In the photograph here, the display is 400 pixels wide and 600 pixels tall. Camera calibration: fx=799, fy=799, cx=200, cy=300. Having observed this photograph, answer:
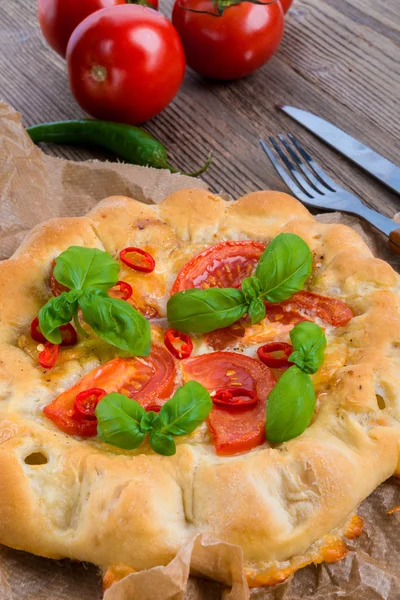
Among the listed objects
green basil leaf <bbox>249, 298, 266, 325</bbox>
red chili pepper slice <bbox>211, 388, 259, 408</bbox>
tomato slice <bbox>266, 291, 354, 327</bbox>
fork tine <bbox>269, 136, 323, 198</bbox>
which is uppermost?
green basil leaf <bbox>249, 298, 266, 325</bbox>

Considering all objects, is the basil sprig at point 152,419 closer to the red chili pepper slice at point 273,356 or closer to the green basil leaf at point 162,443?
the green basil leaf at point 162,443

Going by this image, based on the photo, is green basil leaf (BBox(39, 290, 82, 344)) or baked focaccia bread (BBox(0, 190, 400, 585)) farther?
green basil leaf (BBox(39, 290, 82, 344))

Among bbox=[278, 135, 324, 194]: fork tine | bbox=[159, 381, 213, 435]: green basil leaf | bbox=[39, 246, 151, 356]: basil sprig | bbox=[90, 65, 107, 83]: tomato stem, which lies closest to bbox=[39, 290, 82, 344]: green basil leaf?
bbox=[39, 246, 151, 356]: basil sprig

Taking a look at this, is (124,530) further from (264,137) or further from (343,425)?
(264,137)

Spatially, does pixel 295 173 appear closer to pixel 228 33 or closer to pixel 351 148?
pixel 351 148

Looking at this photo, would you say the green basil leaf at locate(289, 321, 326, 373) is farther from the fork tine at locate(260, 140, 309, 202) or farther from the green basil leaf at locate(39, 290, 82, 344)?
the fork tine at locate(260, 140, 309, 202)

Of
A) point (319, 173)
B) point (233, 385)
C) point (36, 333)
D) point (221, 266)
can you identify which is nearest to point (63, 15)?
point (319, 173)
